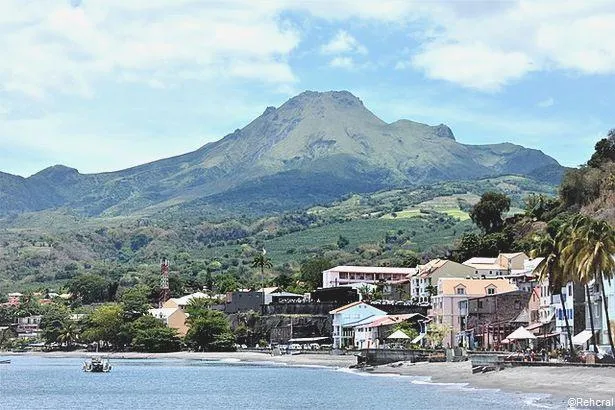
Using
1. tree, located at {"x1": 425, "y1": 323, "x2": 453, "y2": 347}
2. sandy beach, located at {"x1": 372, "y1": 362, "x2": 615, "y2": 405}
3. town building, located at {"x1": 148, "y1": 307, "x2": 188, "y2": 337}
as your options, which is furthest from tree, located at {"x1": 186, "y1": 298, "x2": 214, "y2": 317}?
sandy beach, located at {"x1": 372, "y1": 362, "x2": 615, "y2": 405}

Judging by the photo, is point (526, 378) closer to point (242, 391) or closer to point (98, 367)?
point (242, 391)

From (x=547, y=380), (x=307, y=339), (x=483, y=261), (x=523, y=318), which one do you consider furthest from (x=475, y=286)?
(x=547, y=380)

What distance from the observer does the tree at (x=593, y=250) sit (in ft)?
235

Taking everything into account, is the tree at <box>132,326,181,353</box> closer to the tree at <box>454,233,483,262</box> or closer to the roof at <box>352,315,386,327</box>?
the roof at <box>352,315,386,327</box>

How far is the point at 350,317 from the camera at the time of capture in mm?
158125

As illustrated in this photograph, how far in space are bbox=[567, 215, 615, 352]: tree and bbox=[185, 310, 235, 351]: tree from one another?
323 feet

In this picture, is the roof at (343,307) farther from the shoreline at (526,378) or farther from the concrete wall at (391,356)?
the concrete wall at (391,356)

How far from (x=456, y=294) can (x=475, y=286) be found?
3.09m

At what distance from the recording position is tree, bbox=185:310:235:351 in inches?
6550

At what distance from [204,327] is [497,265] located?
149 ft

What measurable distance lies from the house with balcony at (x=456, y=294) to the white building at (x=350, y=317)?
2518 cm

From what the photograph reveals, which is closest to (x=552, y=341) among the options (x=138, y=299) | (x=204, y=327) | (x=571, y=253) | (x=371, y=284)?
(x=571, y=253)

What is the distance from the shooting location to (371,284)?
190 meters

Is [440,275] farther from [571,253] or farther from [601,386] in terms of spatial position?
[601,386]
